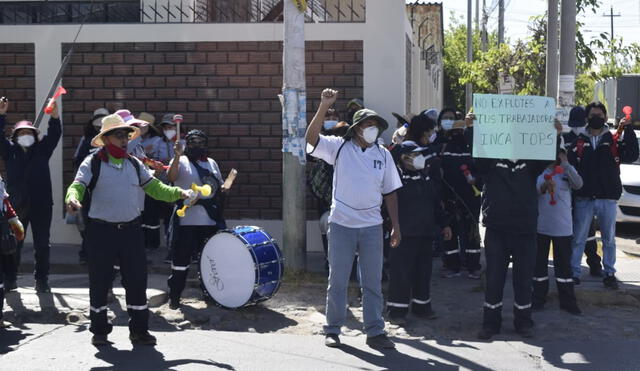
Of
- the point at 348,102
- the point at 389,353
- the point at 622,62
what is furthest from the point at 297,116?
the point at 622,62

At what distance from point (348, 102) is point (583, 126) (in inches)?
133

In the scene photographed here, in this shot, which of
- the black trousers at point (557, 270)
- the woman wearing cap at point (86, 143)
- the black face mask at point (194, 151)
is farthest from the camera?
the woman wearing cap at point (86, 143)

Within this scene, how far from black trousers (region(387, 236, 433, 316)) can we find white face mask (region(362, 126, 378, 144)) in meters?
1.27

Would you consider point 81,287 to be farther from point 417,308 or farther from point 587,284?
point 587,284

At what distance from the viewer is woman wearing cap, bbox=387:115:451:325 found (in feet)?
26.5

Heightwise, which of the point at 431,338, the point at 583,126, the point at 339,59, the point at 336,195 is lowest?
the point at 431,338

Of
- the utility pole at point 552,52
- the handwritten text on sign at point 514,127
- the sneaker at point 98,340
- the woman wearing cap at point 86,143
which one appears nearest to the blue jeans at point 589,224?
the handwritten text on sign at point 514,127

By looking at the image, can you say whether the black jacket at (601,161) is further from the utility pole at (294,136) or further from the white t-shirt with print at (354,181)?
the white t-shirt with print at (354,181)

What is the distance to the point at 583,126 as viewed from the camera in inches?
379

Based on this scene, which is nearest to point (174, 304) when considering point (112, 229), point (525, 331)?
point (112, 229)

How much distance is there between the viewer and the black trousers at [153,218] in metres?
11.7

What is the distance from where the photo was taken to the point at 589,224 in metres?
9.70

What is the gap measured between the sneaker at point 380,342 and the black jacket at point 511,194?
1.38 m

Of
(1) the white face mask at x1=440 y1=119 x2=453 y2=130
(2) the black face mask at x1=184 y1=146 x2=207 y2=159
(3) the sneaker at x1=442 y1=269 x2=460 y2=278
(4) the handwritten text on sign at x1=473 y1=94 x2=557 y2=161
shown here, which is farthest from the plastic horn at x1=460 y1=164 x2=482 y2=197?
(2) the black face mask at x1=184 y1=146 x2=207 y2=159
